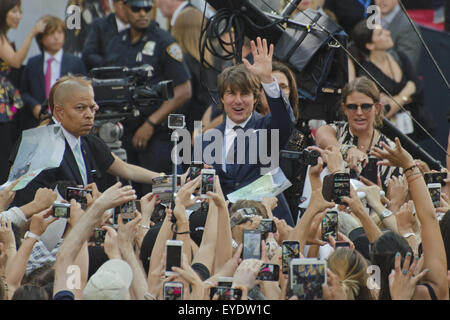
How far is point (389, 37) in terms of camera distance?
789 cm

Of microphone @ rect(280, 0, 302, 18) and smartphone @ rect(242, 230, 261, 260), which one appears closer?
smartphone @ rect(242, 230, 261, 260)

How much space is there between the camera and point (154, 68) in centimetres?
742

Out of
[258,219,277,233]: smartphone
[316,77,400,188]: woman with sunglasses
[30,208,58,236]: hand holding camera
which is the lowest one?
[30,208,58,236]: hand holding camera

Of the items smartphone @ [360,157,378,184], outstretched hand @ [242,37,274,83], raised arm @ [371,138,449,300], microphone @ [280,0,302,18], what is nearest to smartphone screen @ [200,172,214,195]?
raised arm @ [371,138,449,300]

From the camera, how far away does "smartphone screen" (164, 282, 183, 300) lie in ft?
12.3

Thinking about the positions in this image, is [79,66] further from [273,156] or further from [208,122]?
[273,156]

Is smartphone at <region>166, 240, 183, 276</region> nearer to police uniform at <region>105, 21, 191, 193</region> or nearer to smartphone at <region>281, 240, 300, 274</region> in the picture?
smartphone at <region>281, 240, 300, 274</region>

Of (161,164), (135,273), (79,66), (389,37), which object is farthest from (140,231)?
(389,37)

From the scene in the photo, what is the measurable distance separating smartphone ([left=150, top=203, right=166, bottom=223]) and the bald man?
50 cm

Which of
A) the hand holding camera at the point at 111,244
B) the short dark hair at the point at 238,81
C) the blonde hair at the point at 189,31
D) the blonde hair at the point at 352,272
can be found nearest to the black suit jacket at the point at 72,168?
the short dark hair at the point at 238,81

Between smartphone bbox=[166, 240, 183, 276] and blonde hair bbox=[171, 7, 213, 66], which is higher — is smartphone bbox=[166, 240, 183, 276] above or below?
below

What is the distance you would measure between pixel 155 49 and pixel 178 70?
0.80 feet

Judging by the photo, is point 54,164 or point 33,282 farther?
point 54,164
